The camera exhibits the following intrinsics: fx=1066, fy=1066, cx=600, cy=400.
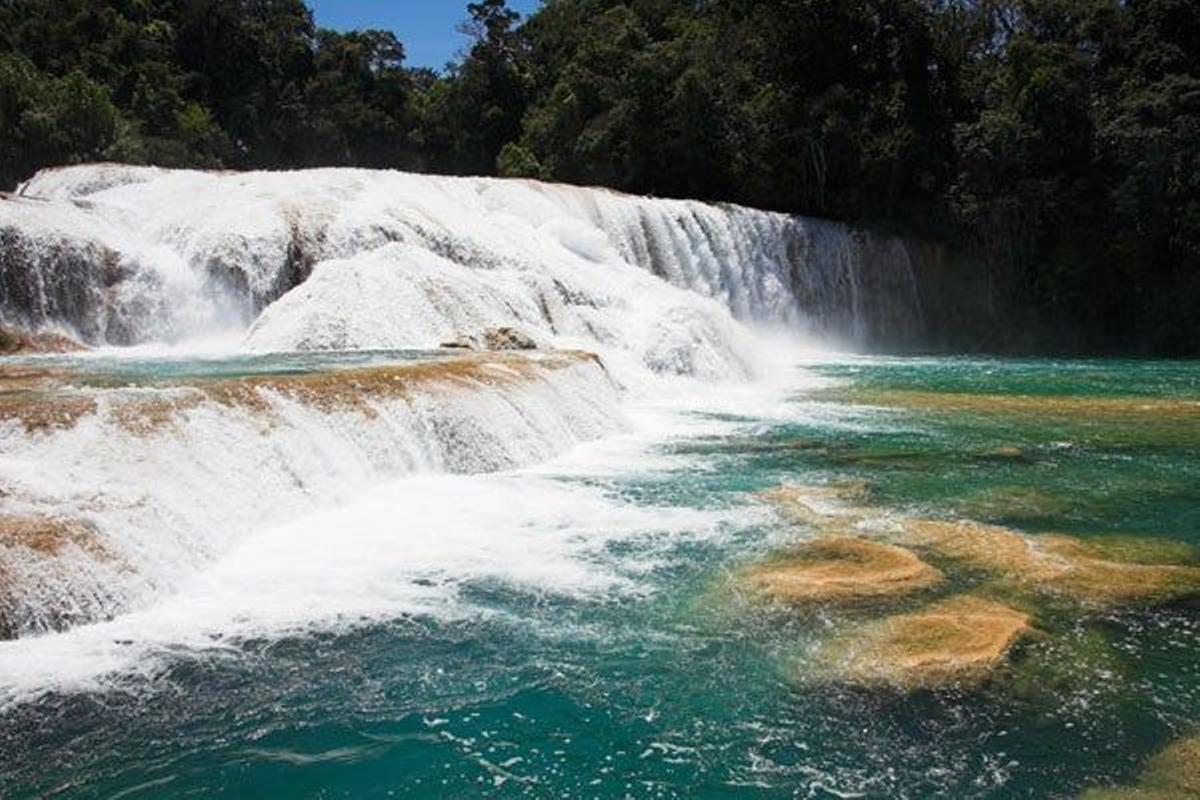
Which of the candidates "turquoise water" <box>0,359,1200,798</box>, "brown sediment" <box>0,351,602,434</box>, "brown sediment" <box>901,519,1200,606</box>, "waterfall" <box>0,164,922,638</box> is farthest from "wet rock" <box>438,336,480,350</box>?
"brown sediment" <box>901,519,1200,606</box>

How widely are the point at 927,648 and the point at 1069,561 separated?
2.30 m

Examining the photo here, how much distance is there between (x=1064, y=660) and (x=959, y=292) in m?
28.1

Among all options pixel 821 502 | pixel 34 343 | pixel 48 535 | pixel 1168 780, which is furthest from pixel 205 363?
pixel 1168 780

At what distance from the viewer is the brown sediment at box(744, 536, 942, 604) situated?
660 cm

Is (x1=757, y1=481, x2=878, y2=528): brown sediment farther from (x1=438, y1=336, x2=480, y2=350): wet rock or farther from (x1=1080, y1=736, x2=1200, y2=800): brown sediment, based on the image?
(x1=438, y1=336, x2=480, y2=350): wet rock

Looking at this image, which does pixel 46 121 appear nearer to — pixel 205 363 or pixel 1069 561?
pixel 205 363

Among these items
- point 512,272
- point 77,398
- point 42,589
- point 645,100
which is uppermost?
point 645,100

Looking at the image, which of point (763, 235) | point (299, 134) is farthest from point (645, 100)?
point (299, 134)

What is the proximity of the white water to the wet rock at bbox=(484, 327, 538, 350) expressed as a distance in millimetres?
706

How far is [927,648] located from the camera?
5.63 m

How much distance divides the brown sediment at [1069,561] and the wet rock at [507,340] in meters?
7.95

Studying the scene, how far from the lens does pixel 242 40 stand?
50.0m

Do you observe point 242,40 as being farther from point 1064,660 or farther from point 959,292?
point 1064,660

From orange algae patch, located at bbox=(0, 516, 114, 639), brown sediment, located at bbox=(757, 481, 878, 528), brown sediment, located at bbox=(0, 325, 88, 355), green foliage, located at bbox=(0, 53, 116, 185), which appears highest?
green foliage, located at bbox=(0, 53, 116, 185)
